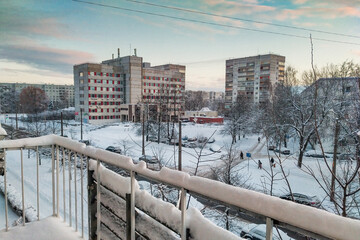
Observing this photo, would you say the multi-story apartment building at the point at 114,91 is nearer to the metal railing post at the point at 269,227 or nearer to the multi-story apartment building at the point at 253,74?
the multi-story apartment building at the point at 253,74

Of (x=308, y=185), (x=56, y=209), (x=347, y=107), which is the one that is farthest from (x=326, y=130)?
(x=56, y=209)

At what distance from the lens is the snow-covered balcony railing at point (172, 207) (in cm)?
60

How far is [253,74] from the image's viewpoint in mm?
53062

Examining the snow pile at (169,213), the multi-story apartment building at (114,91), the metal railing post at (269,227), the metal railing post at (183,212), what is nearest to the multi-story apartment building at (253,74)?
the multi-story apartment building at (114,91)

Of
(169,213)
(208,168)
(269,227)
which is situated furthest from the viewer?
(208,168)

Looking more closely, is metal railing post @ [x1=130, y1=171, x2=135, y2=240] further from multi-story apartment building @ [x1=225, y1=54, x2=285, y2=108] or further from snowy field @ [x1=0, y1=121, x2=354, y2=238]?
multi-story apartment building @ [x1=225, y1=54, x2=285, y2=108]

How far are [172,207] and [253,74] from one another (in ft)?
181

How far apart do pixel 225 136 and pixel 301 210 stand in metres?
29.1

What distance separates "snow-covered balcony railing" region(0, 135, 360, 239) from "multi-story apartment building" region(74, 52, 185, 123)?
127 ft

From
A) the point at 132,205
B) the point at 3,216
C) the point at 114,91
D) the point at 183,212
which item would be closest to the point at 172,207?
the point at 183,212

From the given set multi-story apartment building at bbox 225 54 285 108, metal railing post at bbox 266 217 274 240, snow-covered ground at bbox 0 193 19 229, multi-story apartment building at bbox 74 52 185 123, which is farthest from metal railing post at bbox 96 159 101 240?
multi-story apartment building at bbox 225 54 285 108

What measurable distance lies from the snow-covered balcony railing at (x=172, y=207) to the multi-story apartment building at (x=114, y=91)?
38636 mm

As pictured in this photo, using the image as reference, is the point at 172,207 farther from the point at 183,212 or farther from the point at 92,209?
the point at 92,209

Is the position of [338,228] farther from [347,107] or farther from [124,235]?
[347,107]
